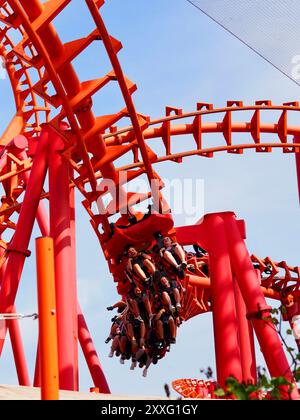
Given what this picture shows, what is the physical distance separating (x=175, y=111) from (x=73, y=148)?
247 cm

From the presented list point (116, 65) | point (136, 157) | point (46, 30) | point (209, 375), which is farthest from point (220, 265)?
point (209, 375)

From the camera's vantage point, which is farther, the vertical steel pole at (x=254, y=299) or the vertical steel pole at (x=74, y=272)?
the vertical steel pole at (x=254, y=299)

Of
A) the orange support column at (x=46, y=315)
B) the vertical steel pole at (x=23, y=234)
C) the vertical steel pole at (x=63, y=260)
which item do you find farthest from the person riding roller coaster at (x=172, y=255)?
the orange support column at (x=46, y=315)

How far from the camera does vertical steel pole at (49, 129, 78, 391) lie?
24.7 ft

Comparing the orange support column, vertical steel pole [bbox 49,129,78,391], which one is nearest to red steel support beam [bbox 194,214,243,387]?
vertical steel pole [bbox 49,129,78,391]

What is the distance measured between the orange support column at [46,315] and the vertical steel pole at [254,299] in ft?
18.6

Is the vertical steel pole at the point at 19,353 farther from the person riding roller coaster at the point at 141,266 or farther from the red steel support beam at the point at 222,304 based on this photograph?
the person riding roller coaster at the point at 141,266

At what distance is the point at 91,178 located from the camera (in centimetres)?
866

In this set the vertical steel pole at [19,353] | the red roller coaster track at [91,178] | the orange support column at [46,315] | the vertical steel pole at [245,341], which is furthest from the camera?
the vertical steel pole at [245,341]

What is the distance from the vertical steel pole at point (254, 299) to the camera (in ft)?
30.2

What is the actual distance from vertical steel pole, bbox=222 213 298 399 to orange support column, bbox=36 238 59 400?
567 centimetres
